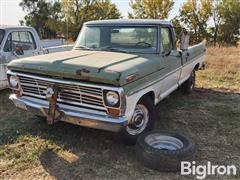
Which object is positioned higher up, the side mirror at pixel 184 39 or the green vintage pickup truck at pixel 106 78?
the side mirror at pixel 184 39

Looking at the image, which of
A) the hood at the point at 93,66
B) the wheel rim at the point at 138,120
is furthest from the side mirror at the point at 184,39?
the wheel rim at the point at 138,120

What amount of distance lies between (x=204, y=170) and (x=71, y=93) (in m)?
2.06

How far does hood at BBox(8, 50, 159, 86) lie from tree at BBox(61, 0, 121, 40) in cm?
2952

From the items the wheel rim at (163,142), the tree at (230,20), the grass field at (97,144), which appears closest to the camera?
the grass field at (97,144)

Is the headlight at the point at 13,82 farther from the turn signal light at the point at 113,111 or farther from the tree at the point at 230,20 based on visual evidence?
the tree at the point at 230,20

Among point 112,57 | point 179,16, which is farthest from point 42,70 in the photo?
point 179,16

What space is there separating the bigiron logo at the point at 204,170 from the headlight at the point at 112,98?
1175 mm

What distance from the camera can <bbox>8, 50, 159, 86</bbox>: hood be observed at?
3.92m

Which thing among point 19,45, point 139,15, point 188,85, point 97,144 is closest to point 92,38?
point 97,144

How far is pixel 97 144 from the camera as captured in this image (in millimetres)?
4699

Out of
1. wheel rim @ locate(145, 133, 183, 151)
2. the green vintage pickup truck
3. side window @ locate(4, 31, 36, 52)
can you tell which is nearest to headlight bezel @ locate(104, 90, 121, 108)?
the green vintage pickup truck

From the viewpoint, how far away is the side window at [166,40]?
217 inches

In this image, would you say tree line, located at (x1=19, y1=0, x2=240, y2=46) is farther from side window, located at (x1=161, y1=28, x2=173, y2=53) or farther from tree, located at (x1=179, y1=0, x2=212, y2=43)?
side window, located at (x1=161, y1=28, x2=173, y2=53)

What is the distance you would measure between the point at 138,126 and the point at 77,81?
125 cm
